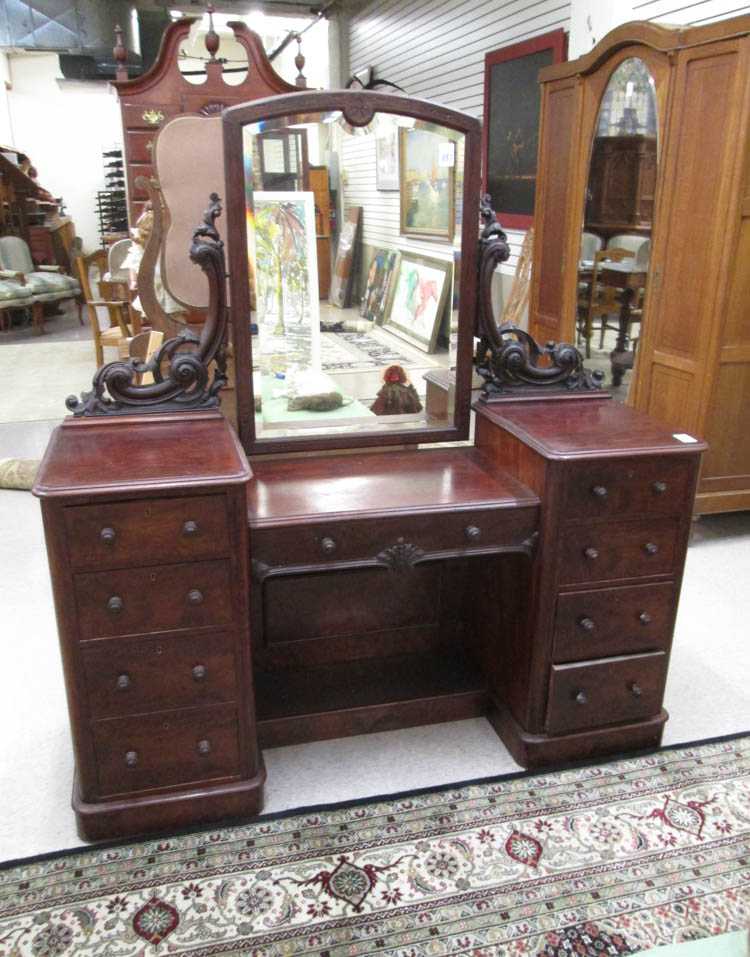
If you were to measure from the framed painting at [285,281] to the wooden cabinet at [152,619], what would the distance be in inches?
12.4

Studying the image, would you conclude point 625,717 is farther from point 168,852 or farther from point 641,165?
point 641,165

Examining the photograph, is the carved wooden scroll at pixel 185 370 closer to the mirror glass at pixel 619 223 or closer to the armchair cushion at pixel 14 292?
the mirror glass at pixel 619 223

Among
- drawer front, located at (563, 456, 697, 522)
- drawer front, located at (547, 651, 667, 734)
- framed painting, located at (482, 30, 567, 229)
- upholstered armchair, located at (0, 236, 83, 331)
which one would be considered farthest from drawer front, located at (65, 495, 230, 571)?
upholstered armchair, located at (0, 236, 83, 331)

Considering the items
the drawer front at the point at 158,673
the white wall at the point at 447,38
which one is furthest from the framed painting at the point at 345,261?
the white wall at the point at 447,38

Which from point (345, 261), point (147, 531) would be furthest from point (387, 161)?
point (147, 531)

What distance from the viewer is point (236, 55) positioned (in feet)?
31.6

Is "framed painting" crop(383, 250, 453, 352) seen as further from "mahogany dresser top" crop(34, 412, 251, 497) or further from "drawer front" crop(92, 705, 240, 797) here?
"drawer front" crop(92, 705, 240, 797)

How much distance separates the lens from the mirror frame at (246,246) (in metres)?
1.94

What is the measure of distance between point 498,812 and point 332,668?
2.09ft

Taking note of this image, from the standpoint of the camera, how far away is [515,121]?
5500mm

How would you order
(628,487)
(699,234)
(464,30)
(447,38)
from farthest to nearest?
(447,38), (464,30), (699,234), (628,487)

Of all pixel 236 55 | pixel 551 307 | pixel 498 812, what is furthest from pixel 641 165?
pixel 236 55

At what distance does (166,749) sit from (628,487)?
1267 mm

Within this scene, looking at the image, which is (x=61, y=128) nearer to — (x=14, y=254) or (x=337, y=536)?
(x=14, y=254)
